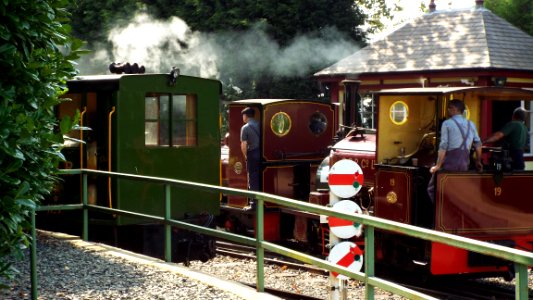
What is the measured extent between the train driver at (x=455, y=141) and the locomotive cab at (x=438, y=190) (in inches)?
4.5

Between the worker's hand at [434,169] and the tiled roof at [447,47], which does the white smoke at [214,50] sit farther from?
the worker's hand at [434,169]

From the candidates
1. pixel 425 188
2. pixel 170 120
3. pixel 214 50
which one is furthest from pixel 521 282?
pixel 214 50

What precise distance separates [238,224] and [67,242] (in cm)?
488

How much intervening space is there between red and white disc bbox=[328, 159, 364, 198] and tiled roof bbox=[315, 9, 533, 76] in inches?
453

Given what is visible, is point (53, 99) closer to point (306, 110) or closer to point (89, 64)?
point (306, 110)

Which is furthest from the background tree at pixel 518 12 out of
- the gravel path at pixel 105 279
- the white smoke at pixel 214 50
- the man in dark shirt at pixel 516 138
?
the gravel path at pixel 105 279

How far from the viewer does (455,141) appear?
32.6ft

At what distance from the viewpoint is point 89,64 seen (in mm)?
27797

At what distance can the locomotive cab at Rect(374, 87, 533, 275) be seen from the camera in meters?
10.2

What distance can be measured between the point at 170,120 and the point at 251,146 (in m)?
2.17

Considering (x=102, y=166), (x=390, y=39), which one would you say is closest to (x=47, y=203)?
(x=102, y=166)

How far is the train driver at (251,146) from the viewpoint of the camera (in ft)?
44.0

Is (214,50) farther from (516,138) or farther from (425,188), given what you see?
(425,188)

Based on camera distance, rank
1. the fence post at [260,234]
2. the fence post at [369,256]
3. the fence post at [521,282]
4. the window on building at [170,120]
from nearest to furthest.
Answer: the fence post at [521,282] → the fence post at [369,256] → the fence post at [260,234] → the window on building at [170,120]
